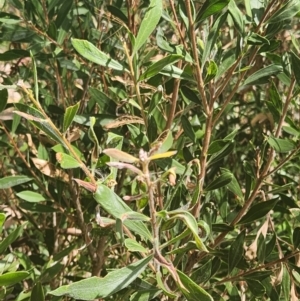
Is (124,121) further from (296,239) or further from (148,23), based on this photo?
(296,239)

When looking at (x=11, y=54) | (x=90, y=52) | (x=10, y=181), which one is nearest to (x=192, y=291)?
(x=90, y=52)

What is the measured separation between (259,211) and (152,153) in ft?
1.11

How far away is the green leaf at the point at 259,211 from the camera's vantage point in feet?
2.71

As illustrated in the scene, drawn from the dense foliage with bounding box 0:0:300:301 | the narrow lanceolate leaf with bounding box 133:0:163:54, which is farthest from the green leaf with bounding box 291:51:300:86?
the narrow lanceolate leaf with bounding box 133:0:163:54

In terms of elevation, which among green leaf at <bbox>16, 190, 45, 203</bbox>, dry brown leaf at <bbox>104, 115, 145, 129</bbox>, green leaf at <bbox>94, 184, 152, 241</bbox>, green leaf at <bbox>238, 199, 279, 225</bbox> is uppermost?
green leaf at <bbox>94, 184, 152, 241</bbox>

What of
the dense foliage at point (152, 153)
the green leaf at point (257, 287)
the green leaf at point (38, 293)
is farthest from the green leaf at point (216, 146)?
the green leaf at point (38, 293)

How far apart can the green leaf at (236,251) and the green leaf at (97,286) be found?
0.24 metres

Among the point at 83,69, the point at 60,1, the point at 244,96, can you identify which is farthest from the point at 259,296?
the point at 244,96

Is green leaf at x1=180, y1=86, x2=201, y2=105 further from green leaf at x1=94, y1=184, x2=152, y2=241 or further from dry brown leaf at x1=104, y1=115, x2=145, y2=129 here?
green leaf at x1=94, y1=184, x2=152, y2=241

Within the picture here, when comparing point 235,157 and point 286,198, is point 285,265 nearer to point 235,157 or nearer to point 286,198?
point 286,198

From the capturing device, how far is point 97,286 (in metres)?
0.61

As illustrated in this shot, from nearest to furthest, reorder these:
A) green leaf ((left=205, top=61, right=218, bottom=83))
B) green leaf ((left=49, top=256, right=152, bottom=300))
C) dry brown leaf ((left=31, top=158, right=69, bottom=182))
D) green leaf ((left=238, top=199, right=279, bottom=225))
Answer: green leaf ((left=49, top=256, right=152, bottom=300)), green leaf ((left=205, top=61, right=218, bottom=83)), green leaf ((left=238, top=199, right=279, bottom=225)), dry brown leaf ((left=31, top=158, right=69, bottom=182))

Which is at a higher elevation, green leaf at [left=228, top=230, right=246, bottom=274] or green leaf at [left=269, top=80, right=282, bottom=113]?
green leaf at [left=269, top=80, right=282, bottom=113]

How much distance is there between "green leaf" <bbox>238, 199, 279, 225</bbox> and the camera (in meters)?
0.82
